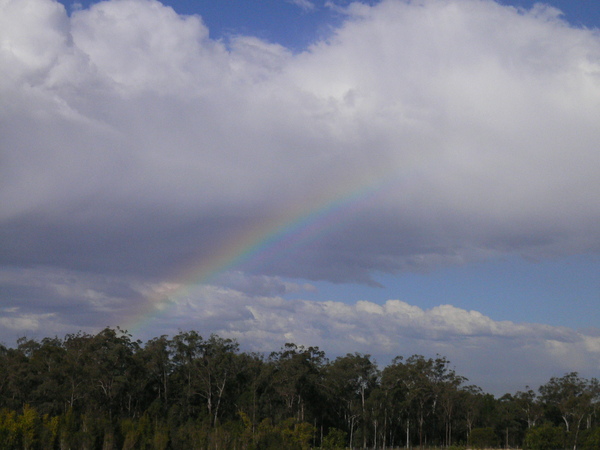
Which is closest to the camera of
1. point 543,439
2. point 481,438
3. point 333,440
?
point 333,440

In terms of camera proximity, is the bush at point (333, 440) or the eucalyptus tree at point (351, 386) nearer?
the bush at point (333, 440)

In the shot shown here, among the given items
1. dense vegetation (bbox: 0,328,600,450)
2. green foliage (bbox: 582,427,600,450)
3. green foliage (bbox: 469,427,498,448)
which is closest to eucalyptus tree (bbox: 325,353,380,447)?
dense vegetation (bbox: 0,328,600,450)

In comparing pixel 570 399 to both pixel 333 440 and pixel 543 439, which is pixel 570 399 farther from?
pixel 333 440

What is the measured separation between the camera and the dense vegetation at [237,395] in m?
79.4

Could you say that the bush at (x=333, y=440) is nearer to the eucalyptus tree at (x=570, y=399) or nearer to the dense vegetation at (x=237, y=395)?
the dense vegetation at (x=237, y=395)

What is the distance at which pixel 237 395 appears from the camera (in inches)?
3738

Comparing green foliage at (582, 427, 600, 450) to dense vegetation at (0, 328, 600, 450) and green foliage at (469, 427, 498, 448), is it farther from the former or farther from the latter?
green foliage at (469, 427, 498, 448)

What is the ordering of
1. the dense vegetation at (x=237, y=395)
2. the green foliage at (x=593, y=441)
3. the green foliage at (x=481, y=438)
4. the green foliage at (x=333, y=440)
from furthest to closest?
the green foliage at (x=481, y=438)
the green foliage at (x=593, y=441)
the dense vegetation at (x=237, y=395)
the green foliage at (x=333, y=440)

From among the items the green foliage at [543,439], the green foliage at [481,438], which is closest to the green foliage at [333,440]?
the green foliage at [543,439]

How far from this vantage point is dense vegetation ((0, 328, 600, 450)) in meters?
79.4

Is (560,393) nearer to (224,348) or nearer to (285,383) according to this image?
(285,383)

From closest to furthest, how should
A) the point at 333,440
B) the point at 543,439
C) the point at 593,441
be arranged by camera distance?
the point at 333,440, the point at 543,439, the point at 593,441

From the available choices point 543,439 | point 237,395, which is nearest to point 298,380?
point 237,395

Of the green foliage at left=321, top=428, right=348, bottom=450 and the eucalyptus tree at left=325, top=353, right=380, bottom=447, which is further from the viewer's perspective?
the eucalyptus tree at left=325, top=353, right=380, bottom=447
